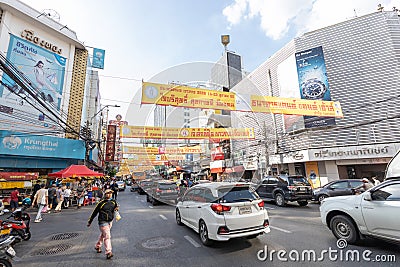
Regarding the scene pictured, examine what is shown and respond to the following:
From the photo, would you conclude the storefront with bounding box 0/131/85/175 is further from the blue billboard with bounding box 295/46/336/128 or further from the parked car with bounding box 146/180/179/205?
the blue billboard with bounding box 295/46/336/128

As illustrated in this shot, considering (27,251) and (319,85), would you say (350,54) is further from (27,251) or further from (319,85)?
(27,251)

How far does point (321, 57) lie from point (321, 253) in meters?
19.2

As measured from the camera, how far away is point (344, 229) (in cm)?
506

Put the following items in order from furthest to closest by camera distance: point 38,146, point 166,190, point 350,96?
point 350,96, point 38,146, point 166,190

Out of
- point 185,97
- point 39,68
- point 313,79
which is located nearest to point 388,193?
point 185,97

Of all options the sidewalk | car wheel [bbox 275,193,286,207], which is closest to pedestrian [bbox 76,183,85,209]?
the sidewalk

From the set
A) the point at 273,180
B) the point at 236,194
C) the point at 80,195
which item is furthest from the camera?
the point at 80,195

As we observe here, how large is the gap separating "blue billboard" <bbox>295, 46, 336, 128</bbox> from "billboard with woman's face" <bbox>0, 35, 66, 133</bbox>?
22238 millimetres

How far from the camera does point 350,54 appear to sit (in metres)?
17.8

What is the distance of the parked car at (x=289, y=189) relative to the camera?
427 inches

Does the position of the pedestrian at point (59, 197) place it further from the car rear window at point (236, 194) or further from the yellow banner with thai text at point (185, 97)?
the car rear window at point (236, 194)

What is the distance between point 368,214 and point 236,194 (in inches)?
116

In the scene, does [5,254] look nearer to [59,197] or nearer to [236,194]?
[236,194]

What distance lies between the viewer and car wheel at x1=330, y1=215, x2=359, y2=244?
4781 mm
